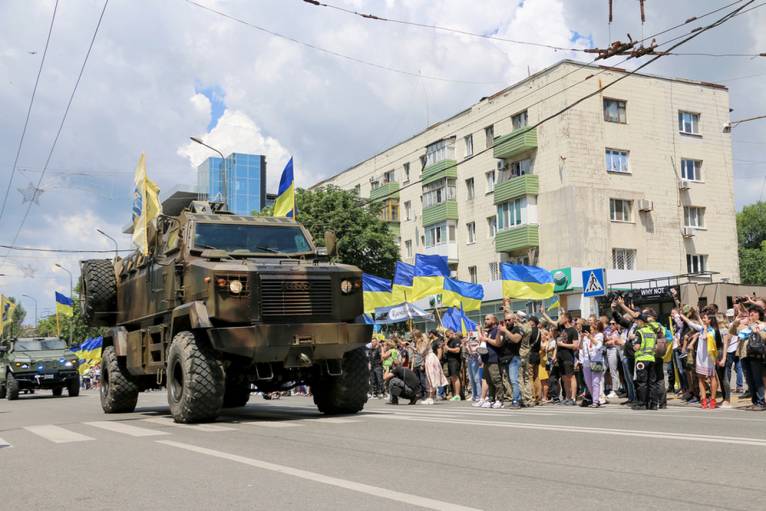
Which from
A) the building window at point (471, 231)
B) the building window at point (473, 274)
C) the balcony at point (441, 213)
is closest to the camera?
the building window at point (473, 274)

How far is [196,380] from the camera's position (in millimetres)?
11766

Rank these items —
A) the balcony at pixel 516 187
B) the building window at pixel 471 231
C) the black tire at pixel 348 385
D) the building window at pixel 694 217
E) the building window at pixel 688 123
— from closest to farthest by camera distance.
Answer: the black tire at pixel 348 385 < the balcony at pixel 516 187 < the building window at pixel 694 217 < the building window at pixel 688 123 < the building window at pixel 471 231

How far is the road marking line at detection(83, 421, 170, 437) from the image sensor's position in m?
11.2

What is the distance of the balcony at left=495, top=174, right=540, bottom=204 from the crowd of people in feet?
82.3

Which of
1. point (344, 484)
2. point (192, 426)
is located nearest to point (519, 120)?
point (192, 426)

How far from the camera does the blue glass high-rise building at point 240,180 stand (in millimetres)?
89062

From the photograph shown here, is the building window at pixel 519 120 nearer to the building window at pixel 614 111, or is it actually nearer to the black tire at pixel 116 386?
the building window at pixel 614 111

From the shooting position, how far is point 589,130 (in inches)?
1706

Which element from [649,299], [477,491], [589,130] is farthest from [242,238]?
[589,130]

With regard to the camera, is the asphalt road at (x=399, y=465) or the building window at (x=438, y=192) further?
the building window at (x=438, y=192)

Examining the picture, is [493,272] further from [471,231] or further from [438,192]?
[438,192]

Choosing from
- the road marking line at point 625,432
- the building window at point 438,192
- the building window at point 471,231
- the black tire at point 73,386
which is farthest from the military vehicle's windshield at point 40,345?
the building window at point 438,192

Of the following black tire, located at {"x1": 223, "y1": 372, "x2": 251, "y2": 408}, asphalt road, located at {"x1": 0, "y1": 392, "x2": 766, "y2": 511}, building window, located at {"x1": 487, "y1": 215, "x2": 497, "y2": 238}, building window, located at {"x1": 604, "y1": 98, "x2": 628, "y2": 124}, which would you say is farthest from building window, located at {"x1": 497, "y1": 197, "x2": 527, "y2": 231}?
asphalt road, located at {"x1": 0, "y1": 392, "x2": 766, "y2": 511}

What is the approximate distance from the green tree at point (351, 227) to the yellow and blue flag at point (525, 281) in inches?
919
